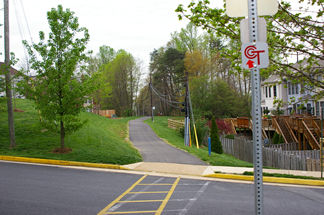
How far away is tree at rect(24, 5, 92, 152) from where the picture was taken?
13.3m

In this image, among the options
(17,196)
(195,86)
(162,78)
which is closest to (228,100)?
(195,86)

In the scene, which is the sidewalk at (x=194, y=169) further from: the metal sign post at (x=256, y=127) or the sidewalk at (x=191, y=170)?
the metal sign post at (x=256, y=127)

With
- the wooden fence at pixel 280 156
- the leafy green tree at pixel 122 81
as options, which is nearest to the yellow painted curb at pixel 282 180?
the wooden fence at pixel 280 156

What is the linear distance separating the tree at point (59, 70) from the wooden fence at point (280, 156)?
10549 mm

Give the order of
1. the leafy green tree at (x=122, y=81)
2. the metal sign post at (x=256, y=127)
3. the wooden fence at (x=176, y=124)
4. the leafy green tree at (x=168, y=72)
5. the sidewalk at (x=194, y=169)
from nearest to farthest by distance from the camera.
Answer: the metal sign post at (x=256, y=127) → the sidewalk at (x=194, y=169) → the wooden fence at (x=176, y=124) → the leafy green tree at (x=168, y=72) → the leafy green tree at (x=122, y=81)

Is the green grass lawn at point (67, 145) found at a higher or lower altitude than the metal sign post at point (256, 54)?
lower

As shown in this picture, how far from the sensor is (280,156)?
49.8ft

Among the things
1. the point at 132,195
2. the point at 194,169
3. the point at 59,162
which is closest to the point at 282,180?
the point at 194,169

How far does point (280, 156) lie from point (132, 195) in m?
10.2

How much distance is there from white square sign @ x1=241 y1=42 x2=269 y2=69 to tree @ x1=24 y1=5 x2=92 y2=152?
1156cm

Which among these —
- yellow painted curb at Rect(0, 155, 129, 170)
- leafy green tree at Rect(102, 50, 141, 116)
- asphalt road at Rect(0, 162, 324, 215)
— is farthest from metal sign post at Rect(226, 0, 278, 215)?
leafy green tree at Rect(102, 50, 141, 116)

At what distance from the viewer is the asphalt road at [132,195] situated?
6668mm

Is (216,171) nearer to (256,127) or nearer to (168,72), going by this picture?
(256,127)

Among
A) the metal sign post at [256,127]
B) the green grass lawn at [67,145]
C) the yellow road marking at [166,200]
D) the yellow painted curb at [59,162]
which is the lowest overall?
the yellow road marking at [166,200]
